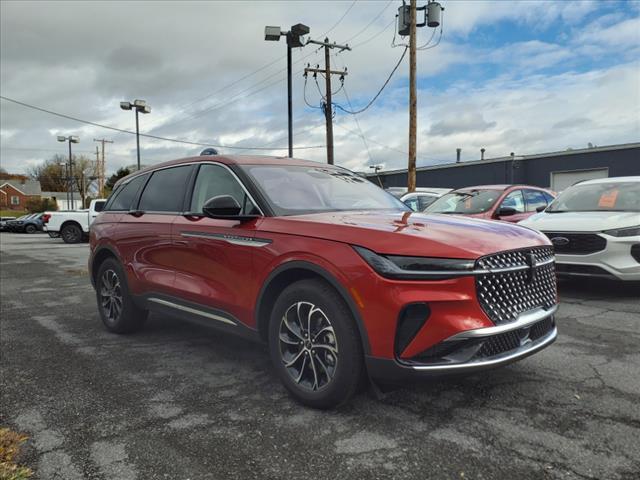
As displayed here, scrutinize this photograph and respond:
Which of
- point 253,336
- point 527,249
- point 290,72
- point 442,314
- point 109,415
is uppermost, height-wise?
point 290,72

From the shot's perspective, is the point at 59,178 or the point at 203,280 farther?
the point at 59,178

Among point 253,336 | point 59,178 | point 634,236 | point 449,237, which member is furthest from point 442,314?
point 59,178

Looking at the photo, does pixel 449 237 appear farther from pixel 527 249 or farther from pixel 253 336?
pixel 253 336

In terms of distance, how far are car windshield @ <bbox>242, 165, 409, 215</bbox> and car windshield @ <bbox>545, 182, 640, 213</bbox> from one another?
416 centimetres

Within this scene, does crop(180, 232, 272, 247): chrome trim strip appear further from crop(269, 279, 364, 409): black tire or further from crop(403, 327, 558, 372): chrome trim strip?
crop(403, 327, 558, 372): chrome trim strip

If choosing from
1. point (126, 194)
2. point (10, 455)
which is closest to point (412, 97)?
point (126, 194)

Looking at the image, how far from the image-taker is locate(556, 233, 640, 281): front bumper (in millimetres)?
6047

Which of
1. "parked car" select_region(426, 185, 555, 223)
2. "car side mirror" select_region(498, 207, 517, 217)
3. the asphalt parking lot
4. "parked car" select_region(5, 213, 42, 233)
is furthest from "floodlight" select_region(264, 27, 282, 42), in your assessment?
"parked car" select_region(5, 213, 42, 233)

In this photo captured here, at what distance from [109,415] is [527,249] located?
9.07 ft

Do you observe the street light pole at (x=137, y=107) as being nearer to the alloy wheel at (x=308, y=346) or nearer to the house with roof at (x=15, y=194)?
the alloy wheel at (x=308, y=346)

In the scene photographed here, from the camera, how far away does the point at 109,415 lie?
3137mm

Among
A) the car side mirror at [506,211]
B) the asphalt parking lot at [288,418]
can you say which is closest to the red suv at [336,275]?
the asphalt parking lot at [288,418]

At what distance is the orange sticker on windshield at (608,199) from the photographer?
706 centimetres

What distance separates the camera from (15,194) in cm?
10000
